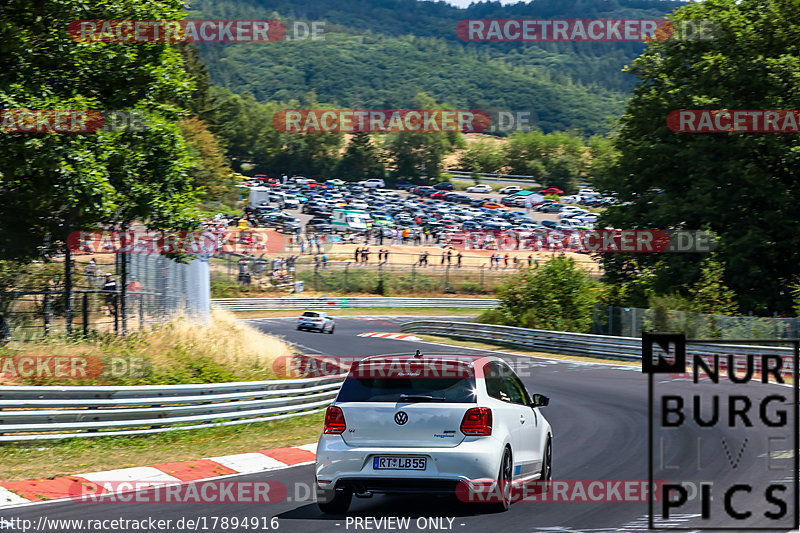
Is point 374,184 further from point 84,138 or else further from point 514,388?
point 514,388

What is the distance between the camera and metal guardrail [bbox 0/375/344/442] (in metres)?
13.4

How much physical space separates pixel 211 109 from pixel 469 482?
10088cm

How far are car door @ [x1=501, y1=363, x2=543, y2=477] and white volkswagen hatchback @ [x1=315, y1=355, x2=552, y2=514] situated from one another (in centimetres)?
9

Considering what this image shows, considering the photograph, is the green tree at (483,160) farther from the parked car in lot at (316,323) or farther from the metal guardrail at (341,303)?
the parked car in lot at (316,323)

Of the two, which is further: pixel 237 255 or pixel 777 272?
pixel 237 255

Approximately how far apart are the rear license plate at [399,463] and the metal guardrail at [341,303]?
175 ft

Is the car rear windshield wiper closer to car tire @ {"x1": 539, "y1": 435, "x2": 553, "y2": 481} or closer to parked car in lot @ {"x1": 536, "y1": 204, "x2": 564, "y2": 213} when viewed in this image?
car tire @ {"x1": 539, "y1": 435, "x2": 553, "y2": 481}

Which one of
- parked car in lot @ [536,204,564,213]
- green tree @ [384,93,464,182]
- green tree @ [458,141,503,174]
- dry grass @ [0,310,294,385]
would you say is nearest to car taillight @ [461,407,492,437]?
dry grass @ [0,310,294,385]

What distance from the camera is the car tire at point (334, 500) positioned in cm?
889

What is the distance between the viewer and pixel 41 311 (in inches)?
794

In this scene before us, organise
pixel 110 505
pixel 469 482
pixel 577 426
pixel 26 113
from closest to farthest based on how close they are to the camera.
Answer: pixel 469 482
pixel 110 505
pixel 577 426
pixel 26 113

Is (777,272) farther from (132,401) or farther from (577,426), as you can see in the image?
(132,401)

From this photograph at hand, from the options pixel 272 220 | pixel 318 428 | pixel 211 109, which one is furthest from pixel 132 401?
pixel 211 109

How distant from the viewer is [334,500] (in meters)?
8.97
